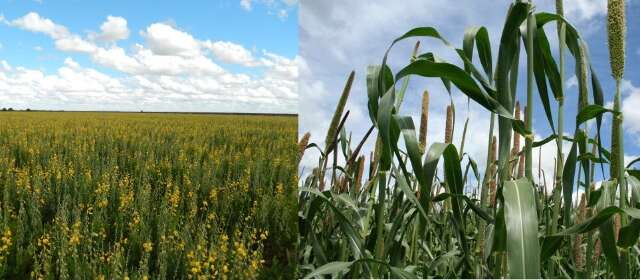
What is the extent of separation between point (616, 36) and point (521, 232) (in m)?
0.50

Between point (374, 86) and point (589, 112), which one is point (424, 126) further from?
point (589, 112)

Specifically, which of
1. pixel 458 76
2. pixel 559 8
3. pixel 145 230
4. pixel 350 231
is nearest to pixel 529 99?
pixel 458 76

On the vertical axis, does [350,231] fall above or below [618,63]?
below

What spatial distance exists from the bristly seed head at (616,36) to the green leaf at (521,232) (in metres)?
0.36

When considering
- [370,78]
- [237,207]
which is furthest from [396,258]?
[237,207]

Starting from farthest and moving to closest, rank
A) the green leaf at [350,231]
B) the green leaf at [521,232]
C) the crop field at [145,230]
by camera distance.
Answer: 1. the crop field at [145,230]
2. the green leaf at [350,231]
3. the green leaf at [521,232]

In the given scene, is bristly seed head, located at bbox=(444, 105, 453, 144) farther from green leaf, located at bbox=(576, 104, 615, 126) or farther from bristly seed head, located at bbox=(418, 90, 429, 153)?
green leaf, located at bbox=(576, 104, 615, 126)

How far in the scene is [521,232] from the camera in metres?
0.81

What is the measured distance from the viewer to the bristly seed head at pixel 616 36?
1038 mm

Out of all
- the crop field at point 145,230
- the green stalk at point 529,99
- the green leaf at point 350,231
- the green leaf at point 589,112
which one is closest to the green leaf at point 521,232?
the green stalk at point 529,99

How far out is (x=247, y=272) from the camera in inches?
97.4

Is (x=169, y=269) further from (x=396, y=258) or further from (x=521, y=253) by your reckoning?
(x=521, y=253)

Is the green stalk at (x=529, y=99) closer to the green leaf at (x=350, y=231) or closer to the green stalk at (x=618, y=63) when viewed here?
the green stalk at (x=618, y=63)

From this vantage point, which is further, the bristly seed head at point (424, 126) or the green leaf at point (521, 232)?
the bristly seed head at point (424, 126)
